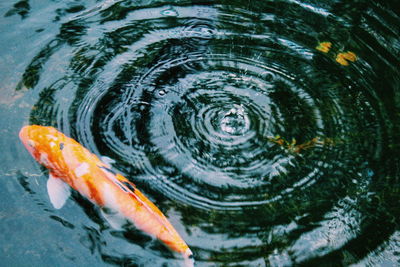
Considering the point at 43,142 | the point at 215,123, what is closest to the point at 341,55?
the point at 215,123

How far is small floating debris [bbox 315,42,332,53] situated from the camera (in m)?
5.39

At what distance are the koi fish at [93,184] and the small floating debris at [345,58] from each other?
3248mm

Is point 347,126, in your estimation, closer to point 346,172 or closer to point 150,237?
point 346,172

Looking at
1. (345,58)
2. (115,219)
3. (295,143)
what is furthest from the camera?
(345,58)

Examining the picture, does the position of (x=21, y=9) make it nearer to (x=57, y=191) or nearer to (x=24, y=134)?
(x=24, y=134)

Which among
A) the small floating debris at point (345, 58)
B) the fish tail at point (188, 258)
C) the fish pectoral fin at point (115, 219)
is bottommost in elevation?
the fish tail at point (188, 258)

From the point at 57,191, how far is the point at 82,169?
298 millimetres

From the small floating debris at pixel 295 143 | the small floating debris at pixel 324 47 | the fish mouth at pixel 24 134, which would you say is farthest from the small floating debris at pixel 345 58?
the fish mouth at pixel 24 134

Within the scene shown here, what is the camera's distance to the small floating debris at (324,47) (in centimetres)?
539

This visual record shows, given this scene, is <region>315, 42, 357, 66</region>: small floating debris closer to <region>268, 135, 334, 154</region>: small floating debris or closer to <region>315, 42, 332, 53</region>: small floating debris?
→ <region>315, 42, 332, 53</region>: small floating debris

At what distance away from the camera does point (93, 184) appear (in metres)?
3.41

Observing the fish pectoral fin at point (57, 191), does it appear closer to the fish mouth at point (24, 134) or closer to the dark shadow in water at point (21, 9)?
the fish mouth at point (24, 134)

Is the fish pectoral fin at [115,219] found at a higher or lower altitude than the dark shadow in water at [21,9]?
lower

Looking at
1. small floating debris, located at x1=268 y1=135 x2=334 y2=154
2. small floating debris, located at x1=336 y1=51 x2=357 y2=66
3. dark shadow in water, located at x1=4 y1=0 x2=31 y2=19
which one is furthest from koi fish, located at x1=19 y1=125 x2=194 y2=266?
small floating debris, located at x1=336 y1=51 x2=357 y2=66
